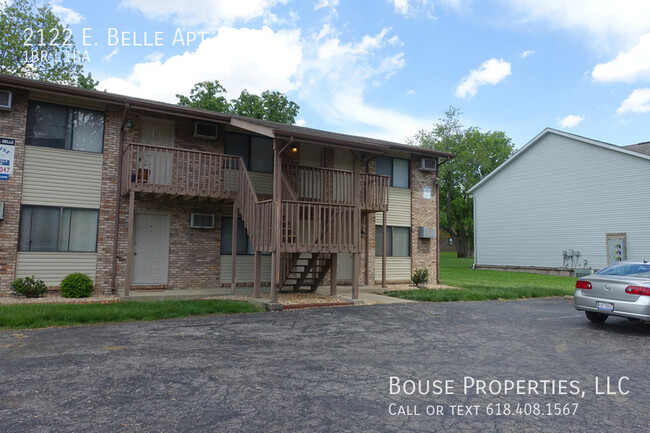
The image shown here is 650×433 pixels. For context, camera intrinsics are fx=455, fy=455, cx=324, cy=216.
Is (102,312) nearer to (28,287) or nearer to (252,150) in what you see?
(28,287)

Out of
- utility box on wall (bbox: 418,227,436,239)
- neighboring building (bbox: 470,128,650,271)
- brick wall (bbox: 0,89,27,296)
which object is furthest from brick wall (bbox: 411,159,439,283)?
brick wall (bbox: 0,89,27,296)

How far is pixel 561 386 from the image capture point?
501 centimetres

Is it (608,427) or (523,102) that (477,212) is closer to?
(523,102)

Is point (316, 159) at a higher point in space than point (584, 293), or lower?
higher

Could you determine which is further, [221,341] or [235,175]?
[235,175]

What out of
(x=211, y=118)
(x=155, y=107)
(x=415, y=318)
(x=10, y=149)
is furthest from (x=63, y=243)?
(x=415, y=318)

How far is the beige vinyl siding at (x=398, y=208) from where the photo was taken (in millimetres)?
17375

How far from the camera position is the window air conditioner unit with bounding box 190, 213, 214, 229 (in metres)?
13.6

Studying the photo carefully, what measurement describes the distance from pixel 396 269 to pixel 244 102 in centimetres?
2074

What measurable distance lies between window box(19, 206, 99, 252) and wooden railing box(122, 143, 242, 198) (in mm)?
1378

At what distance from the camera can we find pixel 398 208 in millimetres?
17641

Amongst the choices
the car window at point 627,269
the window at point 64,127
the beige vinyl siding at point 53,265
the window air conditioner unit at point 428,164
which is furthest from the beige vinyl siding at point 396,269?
the window at point 64,127

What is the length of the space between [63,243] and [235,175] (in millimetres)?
5013

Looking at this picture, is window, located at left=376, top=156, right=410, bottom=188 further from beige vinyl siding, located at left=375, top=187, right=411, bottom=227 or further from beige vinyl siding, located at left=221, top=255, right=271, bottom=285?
beige vinyl siding, located at left=221, top=255, right=271, bottom=285
